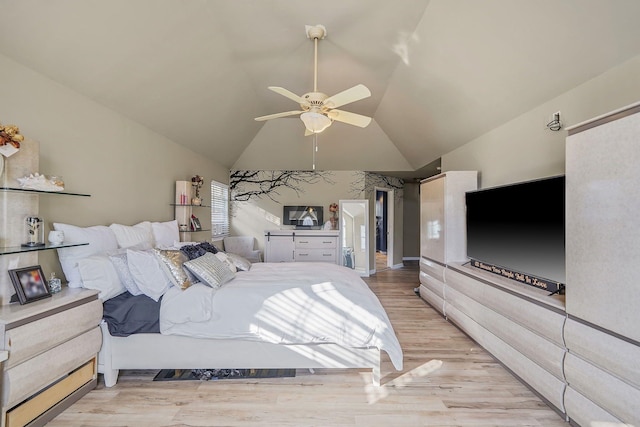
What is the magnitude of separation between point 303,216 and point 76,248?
4530 mm

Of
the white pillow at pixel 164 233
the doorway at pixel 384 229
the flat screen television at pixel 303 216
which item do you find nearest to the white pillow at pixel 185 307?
the white pillow at pixel 164 233

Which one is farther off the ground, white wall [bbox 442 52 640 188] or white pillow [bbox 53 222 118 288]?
white wall [bbox 442 52 640 188]

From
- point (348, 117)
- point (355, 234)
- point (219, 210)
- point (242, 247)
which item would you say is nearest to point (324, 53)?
point (348, 117)

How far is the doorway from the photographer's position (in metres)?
7.33

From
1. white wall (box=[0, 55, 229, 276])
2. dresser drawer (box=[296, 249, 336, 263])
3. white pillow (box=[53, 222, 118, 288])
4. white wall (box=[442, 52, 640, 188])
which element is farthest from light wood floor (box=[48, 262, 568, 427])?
dresser drawer (box=[296, 249, 336, 263])

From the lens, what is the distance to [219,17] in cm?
275

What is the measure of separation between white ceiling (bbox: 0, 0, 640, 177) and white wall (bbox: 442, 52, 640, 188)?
0.10 metres

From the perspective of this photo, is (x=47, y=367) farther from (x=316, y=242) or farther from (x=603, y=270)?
(x=316, y=242)

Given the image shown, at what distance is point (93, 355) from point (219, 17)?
3033 millimetres

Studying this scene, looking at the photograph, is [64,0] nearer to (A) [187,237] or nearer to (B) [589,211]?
(A) [187,237]

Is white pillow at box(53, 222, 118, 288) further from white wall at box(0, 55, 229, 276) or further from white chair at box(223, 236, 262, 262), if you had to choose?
white chair at box(223, 236, 262, 262)

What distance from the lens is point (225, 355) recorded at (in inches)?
90.9

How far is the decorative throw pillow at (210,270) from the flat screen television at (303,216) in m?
3.80

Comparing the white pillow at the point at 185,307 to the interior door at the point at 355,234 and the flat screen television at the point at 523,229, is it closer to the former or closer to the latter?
the flat screen television at the point at 523,229
